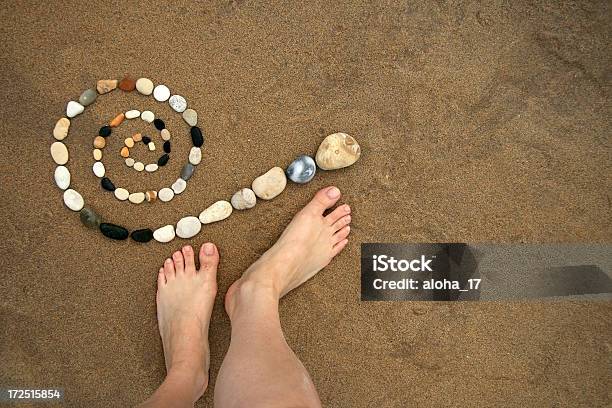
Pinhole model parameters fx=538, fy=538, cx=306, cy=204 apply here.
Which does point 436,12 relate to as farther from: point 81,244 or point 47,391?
point 47,391

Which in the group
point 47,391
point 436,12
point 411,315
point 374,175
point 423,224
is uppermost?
point 436,12

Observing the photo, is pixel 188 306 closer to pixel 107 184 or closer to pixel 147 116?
pixel 107 184

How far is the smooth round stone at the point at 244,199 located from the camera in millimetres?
1354

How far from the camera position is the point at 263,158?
138cm

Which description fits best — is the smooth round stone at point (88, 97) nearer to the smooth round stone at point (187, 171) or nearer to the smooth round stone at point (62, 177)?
the smooth round stone at point (62, 177)

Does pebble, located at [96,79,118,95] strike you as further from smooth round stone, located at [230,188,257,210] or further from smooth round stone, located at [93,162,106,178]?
smooth round stone, located at [230,188,257,210]

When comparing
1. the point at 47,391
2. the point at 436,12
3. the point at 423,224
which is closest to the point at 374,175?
the point at 423,224

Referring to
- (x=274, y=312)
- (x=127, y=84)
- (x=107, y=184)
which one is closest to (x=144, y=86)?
(x=127, y=84)

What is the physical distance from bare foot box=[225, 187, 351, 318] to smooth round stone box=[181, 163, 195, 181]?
0.28 m

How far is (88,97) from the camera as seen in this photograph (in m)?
1.35

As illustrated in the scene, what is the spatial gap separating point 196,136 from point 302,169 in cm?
28

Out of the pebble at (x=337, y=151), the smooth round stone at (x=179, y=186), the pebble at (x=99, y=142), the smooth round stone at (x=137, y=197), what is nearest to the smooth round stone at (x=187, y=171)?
the smooth round stone at (x=179, y=186)

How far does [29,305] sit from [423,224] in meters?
1.03

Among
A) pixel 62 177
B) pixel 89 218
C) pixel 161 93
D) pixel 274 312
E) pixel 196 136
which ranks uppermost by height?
pixel 161 93
